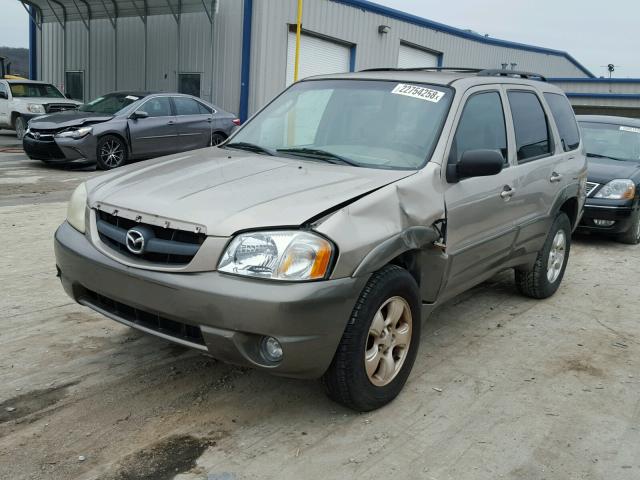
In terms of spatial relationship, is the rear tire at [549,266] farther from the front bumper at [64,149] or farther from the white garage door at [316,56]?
the white garage door at [316,56]

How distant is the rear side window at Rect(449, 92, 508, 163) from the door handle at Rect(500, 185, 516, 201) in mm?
232

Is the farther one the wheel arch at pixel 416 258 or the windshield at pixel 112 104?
the windshield at pixel 112 104

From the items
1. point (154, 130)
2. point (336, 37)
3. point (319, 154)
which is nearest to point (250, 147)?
point (319, 154)

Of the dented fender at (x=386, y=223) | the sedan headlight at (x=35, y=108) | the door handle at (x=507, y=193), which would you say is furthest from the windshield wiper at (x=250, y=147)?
the sedan headlight at (x=35, y=108)

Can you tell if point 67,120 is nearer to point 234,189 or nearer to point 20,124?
point 20,124

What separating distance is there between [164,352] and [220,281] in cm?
138

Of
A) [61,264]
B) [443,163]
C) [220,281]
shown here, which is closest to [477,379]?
[443,163]

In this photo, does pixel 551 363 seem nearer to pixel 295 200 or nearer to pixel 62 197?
pixel 295 200

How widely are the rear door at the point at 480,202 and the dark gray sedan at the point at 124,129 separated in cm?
946

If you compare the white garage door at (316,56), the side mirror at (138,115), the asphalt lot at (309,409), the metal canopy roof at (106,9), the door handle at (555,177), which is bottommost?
the asphalt lot at (309,409)

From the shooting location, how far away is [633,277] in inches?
261

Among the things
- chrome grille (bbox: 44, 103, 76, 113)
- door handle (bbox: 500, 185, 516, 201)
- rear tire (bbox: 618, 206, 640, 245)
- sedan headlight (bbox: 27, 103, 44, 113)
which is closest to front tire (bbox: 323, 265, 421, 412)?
door handle (bbox: 500, 185, 516, 201)

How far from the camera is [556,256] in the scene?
220 inches

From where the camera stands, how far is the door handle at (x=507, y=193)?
14.0 ft
